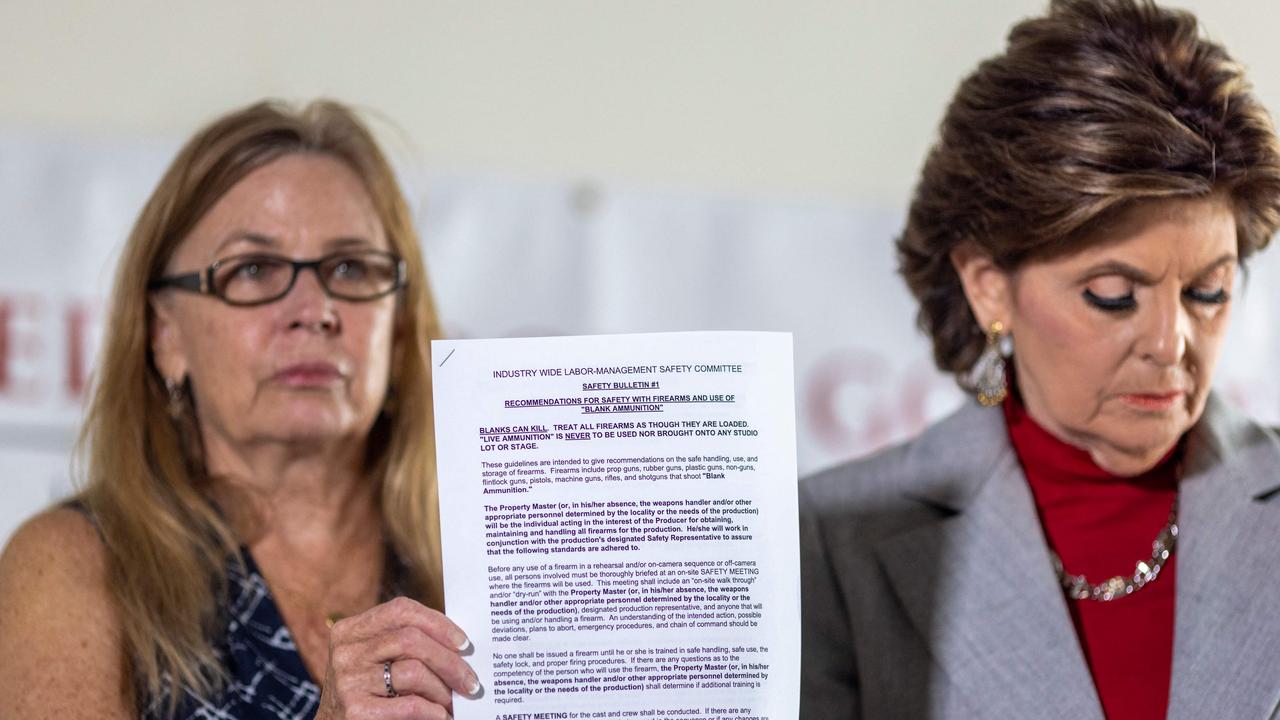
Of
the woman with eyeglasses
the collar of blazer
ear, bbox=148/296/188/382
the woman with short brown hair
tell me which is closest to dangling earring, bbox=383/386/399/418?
the woman with eyeglasses

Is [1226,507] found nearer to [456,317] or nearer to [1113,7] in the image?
[1113,7]

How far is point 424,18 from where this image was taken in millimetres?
2975

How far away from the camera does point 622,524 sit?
4.58 ft

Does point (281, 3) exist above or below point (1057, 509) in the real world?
above

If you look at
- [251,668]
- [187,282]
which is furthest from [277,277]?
[251,668]

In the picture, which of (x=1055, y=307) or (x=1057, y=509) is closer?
(x=1055, y=307)

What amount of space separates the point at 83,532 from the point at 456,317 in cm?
120

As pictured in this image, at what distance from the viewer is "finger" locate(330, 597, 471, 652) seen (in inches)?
55.2

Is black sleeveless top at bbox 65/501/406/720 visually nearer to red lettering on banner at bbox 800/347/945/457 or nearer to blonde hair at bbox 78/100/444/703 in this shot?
blonde hair at bbox 78/100/444/703

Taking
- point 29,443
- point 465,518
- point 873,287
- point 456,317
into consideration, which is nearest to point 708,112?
point 873,287

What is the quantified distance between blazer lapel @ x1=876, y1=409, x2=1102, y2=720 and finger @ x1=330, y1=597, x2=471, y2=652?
26.4 inches

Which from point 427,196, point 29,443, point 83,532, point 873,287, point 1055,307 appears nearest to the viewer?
point 1055,307

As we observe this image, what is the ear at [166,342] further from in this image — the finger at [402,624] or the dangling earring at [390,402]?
the finger at [402,624]

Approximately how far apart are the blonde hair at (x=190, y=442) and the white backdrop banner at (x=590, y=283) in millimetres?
716
